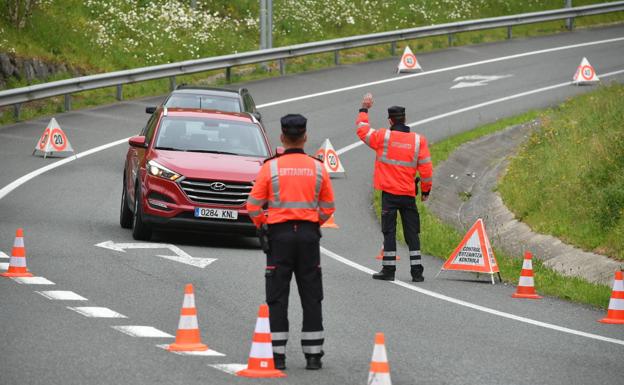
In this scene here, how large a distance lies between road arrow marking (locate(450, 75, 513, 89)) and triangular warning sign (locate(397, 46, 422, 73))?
4.67ft

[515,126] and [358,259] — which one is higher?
[515,126]

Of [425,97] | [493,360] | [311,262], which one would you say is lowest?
[493,360]

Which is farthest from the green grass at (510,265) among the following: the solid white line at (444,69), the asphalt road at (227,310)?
the solid white line at (444,69)

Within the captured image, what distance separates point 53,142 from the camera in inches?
974

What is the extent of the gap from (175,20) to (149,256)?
23.7 meters

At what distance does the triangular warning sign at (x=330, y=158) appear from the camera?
24.3 meters

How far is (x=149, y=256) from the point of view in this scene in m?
16.0

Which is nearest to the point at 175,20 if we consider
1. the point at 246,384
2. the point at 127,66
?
the point at 127,66

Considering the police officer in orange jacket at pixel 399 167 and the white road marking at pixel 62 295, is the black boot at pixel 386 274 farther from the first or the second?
the white road marking at pixel 62 295

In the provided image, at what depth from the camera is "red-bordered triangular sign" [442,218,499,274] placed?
1614cm

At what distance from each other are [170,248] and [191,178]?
0.98 m

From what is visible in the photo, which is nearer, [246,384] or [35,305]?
[246,384]

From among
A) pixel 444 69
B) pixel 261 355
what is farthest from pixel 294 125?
pixel 444 69

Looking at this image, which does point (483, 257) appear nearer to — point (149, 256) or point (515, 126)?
point (149, 256)
